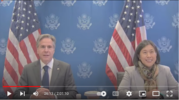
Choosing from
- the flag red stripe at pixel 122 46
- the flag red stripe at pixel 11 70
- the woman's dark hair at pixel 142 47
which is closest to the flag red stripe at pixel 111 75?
the flag red stripe at pixel 122 46

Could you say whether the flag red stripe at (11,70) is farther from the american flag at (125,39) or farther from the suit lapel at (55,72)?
the american flag at (125,39)

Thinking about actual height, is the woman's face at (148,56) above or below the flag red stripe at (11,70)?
above

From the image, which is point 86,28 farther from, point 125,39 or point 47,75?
point 47,75

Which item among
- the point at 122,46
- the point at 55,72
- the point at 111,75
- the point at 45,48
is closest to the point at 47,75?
the point at 55,72

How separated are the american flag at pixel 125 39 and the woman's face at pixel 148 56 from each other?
61 cm

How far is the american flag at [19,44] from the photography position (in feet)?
6.65

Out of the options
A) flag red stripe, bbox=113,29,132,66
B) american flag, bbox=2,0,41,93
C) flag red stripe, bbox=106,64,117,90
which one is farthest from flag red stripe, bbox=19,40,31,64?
flag red stripe, bbox=113,29,132,66

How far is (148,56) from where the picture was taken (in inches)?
56.0

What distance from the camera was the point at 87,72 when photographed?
2270 millimetres

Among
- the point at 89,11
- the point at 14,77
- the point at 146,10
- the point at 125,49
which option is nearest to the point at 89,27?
the point at 89,11

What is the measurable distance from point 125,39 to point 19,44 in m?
1.31

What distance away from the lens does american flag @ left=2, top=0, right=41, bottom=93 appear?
203 cm

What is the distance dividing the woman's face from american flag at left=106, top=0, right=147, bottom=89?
0.61m

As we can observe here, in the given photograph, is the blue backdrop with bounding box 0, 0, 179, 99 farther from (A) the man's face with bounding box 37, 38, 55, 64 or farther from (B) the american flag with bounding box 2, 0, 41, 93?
(A) the man's face with bounding box 37, 38, 55, 64
